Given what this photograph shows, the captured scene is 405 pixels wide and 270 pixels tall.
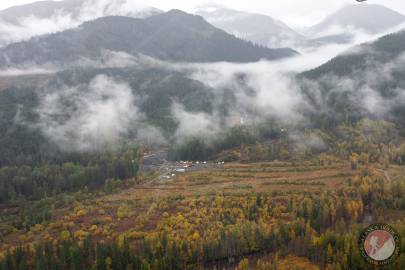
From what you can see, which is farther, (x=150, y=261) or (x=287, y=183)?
(x=287, y=183)

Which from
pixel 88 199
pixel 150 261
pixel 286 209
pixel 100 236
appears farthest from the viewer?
pixel 88 199

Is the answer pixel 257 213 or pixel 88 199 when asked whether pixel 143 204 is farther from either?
pixel 257 213

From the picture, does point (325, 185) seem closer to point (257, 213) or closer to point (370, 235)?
point (257, 213)

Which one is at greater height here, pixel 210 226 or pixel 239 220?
pixel 239 220

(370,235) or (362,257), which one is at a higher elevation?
(370,235)

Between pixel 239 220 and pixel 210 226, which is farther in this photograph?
pixel 239 220

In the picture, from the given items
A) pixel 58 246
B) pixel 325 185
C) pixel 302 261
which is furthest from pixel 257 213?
pixel 58 246

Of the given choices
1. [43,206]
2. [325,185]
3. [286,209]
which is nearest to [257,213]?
[286,209]

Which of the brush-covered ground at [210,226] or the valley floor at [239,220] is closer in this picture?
the brush-covered ground at [210,226]

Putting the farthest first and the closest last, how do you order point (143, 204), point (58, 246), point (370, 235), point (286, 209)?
1. point (143, 204)
2. point (286, 209)
3. point (58, 246)
4. point (370, 235)

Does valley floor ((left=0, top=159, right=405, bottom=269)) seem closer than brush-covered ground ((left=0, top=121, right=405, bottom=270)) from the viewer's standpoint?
No
